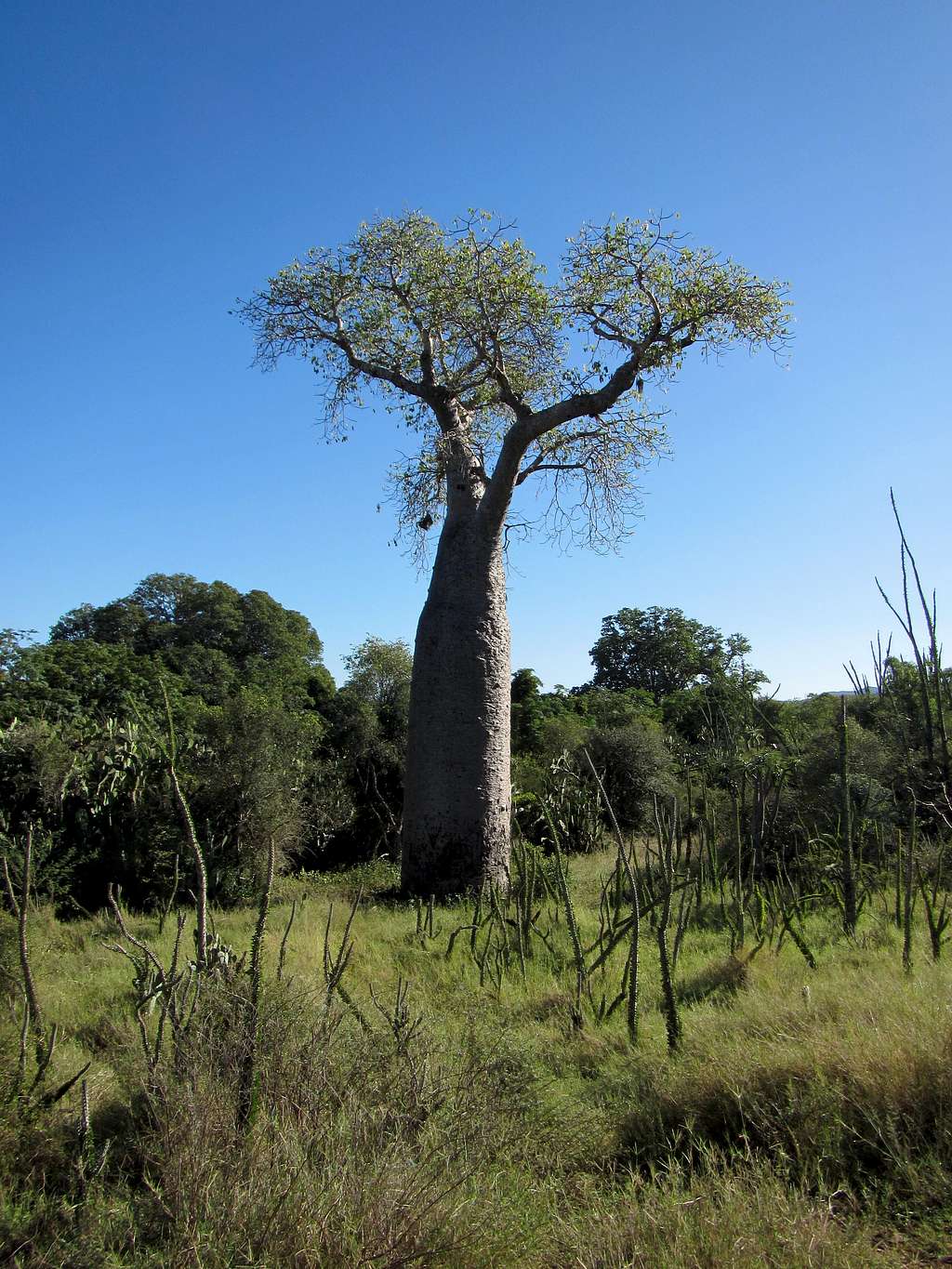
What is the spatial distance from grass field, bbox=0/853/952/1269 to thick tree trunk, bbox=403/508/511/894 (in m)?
2.70

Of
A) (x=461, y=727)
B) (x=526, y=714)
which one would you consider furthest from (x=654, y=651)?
(x=461, y=727)

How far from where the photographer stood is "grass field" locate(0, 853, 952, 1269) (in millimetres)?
1801

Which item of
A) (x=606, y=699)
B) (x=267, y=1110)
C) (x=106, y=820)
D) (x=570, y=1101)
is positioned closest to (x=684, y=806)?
(x=606, y=699)

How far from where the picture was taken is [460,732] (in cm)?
650

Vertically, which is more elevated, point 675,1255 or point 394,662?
point 394,662

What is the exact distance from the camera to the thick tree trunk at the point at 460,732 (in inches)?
253

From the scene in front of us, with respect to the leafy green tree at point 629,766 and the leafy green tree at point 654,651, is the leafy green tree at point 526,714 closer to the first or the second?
the leafy green tree at point 629,766

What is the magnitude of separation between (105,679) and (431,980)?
571 centimetres

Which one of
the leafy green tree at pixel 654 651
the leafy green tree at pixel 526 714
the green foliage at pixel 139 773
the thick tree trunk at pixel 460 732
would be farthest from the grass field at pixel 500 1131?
the leafy green tree at pixel 654 651

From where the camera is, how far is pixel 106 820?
6543mm

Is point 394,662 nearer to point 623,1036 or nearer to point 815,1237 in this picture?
point 623,1036

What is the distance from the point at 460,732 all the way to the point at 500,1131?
4.20m

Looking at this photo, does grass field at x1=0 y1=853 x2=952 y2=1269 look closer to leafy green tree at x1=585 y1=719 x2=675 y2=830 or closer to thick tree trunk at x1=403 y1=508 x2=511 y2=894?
thick tree trunk at x1=403 y1=508 x2=511 y2=894

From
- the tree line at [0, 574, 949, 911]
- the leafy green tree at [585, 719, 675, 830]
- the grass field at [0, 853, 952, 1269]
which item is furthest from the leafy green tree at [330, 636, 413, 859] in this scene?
the grass field at [0, 853, 952, 1269]
